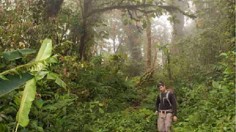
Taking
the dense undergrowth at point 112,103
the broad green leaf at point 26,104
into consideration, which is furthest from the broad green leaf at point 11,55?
the dense undergrowth at point 112,103

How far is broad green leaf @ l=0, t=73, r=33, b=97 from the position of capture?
475 centimetres

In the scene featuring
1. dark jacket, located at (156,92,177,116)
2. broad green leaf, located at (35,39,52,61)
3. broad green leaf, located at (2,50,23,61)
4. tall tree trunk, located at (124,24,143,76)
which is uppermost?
broad green leaf, located at (35,39,52,61)

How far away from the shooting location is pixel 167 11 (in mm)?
16984

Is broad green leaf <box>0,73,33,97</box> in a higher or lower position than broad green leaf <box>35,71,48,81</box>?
lower

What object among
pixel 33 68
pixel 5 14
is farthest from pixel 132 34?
pixel 33 68

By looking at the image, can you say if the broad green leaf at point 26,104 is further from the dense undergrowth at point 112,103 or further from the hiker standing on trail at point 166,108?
the hiker standing on trail at point 166,108

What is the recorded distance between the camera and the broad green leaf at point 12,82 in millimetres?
4750

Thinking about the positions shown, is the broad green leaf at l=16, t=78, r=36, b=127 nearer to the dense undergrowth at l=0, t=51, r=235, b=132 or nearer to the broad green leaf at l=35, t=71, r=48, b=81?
the broad green leaf at l=35, t=71, r=48, b=81

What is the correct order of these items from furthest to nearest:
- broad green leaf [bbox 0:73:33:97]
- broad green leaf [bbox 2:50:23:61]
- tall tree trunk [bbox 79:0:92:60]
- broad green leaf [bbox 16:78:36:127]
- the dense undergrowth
Answer: tall tree trunk [bbox 79:0:92:60], the dense undergrowth, broad green leaf [bbox 2:50:23:61], broad green leaf [bbox 0:73:33:97], broad green leaf [bbox 16:78:36:127]

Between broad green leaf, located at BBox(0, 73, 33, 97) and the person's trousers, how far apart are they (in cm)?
618

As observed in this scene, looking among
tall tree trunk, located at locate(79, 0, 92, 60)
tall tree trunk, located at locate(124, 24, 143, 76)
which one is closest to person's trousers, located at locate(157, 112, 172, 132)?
tall tree trunk, located at locate(79, 0, 92, 60)

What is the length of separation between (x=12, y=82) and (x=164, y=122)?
21.1 ft

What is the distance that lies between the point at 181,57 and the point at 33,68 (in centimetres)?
1290

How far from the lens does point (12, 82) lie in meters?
4.82
